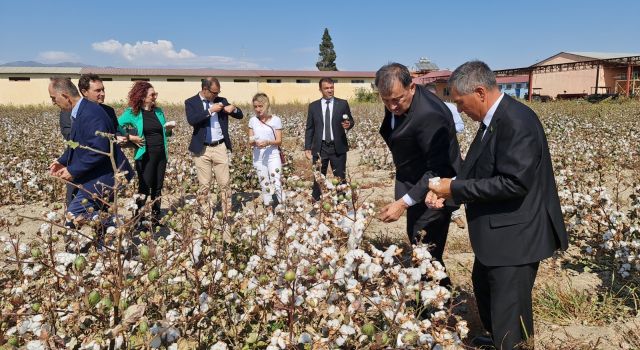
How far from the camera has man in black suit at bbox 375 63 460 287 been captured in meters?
2.90

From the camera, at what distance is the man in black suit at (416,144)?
2.90 metres

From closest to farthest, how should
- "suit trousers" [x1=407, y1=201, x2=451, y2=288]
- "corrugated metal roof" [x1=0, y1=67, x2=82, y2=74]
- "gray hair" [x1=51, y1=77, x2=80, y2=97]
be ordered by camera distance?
"suit trousers" [x1=407, y1=201, x2=451, y2=288]
"gray hair" [x1=51, y1=77, x2=80, y2=97]
"corrugated metal roof" [x1=0, y1=67, x2=82, y2=74]

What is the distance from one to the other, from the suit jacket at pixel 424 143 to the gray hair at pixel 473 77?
66 centimetres

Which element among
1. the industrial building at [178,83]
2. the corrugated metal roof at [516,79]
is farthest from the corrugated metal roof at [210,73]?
the corrugated metal roof at [516,79]

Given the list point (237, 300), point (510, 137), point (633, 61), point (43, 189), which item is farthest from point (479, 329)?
point (633, 61)

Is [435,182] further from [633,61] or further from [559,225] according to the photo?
[633,61]

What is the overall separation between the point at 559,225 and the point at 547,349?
2.58ft

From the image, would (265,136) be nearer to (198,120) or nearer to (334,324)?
(198,120)

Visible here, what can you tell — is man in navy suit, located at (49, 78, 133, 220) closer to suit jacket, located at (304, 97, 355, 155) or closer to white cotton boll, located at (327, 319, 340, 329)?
white cotton boll, located at (327, 319, 340, 329)

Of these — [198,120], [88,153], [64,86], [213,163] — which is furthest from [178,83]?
[88,153]

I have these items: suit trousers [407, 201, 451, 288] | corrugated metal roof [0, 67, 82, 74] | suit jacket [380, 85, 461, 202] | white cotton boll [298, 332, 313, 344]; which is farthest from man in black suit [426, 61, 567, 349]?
corrugated metal roof [0, 67, 82, 74]

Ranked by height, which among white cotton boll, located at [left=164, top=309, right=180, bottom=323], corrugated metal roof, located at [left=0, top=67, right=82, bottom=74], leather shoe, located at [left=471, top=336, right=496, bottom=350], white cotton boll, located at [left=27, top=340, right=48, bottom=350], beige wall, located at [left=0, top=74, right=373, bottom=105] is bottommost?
leather shoe, located at [left=471, top=336, right=496, bottom=350]

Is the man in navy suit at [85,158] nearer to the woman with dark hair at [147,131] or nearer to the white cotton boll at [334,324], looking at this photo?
the woman with dark hair at [147,131]

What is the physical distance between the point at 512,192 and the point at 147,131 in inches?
172
